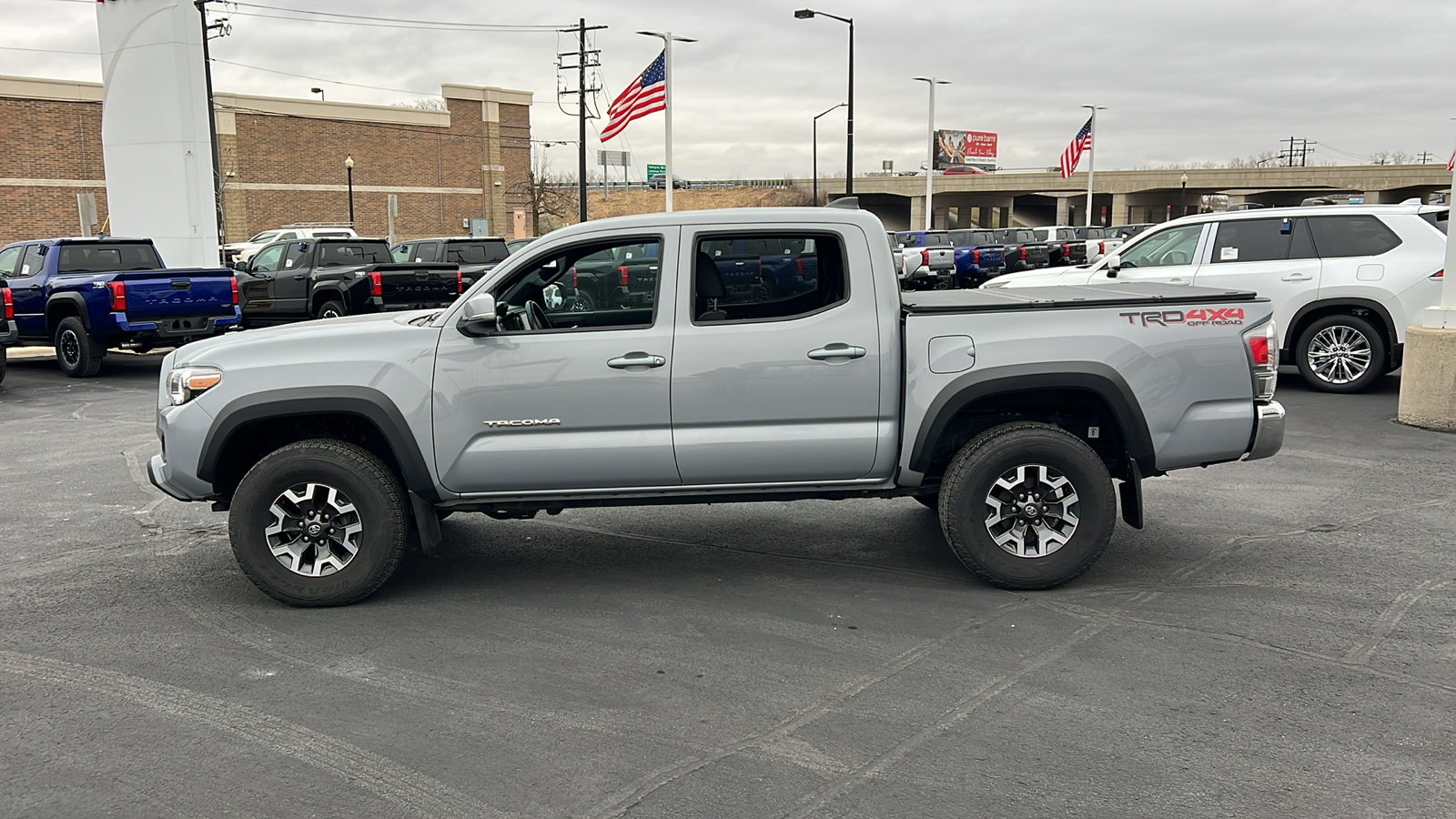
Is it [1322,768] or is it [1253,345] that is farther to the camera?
[1253,345]

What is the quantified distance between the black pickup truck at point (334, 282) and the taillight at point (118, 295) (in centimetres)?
358

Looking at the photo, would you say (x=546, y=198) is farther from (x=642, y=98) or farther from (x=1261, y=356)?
(x=1261, y=356)

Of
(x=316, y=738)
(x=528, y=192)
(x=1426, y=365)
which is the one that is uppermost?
(x=528, y=192)

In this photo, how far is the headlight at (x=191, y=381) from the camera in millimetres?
5590

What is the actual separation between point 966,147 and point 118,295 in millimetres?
88089

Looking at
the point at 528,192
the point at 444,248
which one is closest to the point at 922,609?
the point at 444,248

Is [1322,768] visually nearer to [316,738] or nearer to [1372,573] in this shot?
[1372,573]

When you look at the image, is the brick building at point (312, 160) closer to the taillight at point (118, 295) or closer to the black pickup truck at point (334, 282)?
the black pickup truck at point (334, 282)

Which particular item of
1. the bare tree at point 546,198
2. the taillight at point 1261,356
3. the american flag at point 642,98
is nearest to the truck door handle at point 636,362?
the taillight at point 1261,356

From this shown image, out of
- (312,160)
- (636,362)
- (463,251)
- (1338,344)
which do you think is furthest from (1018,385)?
(312,160)

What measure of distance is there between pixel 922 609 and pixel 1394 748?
6.83ft

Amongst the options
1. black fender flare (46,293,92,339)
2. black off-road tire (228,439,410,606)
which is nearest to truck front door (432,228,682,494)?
black off-road tire (228,439,410,606)

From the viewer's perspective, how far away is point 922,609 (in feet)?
18.1

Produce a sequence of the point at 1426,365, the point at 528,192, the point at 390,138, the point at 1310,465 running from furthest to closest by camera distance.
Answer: the point at 528,192, the point at 390,138, the point at 1426,365, the point at 1310,465
